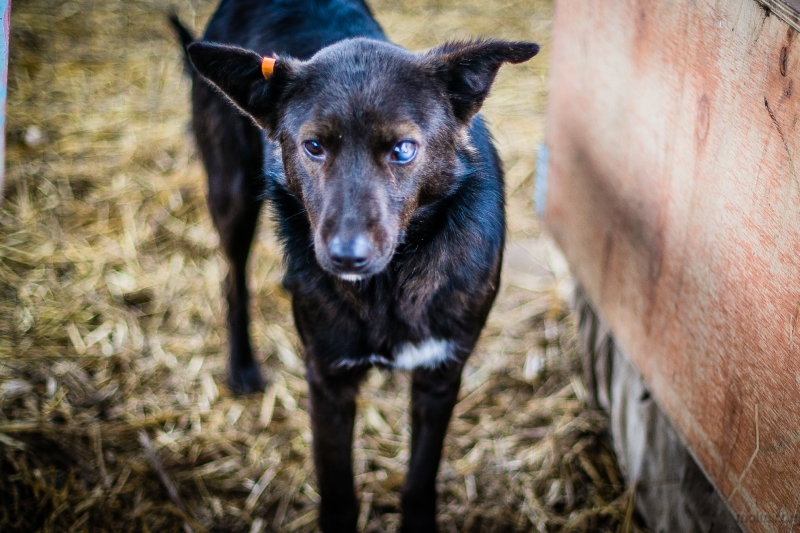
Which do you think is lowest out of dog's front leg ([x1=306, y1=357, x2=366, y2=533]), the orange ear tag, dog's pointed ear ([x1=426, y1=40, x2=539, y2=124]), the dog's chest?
dog's front leg ([x1=306, y1=357, x2=366, y2=533])

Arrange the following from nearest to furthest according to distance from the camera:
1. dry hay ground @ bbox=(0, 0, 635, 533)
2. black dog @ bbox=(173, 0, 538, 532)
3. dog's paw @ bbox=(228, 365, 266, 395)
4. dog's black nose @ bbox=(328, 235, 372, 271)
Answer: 1. dog's black nose @ bbox=(328, 235, 372, 271)
2. black dog @ bbox=(173, 0, 538, 532)
3. dry hay ground @ bbox=(0, 0, 635, 533)
4. dog's paw @ bbox=(228, 365, 266, 395)

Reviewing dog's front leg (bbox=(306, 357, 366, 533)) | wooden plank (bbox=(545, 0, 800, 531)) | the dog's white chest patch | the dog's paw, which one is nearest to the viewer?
wooden plank (bbox=(545, 0, 800, 531))

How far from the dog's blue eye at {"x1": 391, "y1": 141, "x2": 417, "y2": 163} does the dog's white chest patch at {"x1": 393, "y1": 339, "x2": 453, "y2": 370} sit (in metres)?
0.70

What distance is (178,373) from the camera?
405cm

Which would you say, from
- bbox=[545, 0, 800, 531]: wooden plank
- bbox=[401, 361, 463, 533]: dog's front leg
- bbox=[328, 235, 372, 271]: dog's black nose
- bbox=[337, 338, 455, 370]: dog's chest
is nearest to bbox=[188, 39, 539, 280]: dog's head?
bbox=[328, 235, 372, 271]: dog's black nose

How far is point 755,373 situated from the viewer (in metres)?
2.16

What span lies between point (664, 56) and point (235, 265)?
2290 millimetres

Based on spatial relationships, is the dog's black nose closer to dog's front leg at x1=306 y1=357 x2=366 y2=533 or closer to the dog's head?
the dog's head

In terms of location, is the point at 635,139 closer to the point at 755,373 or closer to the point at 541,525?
the point at 755,373

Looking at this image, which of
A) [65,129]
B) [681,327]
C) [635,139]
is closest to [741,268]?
[681,327]

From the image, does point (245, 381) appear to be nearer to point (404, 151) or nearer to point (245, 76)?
point (245, 76)

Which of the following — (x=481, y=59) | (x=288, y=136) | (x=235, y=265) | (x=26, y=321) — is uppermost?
(x=481, y=59)

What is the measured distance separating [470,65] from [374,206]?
582 mm

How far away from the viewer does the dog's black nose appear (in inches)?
83.4
